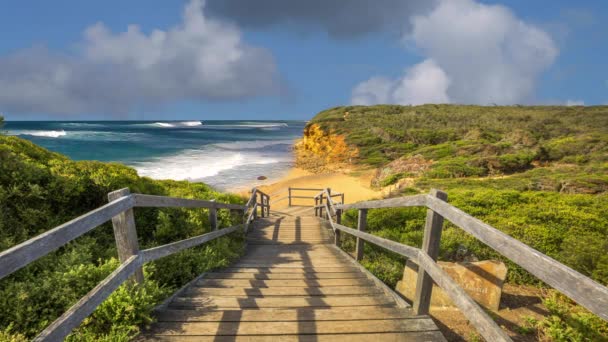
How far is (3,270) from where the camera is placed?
135cm

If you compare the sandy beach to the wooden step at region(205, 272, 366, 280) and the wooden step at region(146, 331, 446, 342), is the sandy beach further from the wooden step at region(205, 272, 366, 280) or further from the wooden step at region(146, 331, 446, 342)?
the wooden step at region(146, 331, 446, 342)

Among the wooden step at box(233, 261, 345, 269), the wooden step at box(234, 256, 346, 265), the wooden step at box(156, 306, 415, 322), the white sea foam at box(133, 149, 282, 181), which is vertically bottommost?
the white sea foam at box(133, 149, 282, 181)

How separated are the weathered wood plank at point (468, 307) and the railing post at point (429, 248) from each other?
0.30 ft

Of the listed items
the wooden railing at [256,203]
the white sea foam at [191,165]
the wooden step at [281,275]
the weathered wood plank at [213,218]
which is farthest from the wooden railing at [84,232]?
the white sea foam at [191,165]

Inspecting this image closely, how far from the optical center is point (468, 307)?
75.5 inches

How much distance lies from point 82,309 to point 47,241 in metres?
0.52

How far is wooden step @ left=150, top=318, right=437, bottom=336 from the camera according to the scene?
238 centimetres

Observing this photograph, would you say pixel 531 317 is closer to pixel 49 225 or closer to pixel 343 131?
pixel 49 225

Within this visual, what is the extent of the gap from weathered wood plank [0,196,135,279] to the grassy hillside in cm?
77

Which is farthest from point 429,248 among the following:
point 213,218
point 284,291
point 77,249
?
point 77,249

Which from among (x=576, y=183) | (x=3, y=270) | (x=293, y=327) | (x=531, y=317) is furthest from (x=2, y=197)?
(x=576, y=183)

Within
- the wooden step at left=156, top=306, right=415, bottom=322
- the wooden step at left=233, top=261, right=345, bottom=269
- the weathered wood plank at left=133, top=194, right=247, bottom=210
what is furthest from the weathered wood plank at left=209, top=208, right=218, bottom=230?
the wooden step at left=156, top=306, right=415, bottom=322

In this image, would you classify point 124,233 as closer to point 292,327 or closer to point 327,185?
point 292,327

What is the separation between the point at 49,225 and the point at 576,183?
14.7 metres
